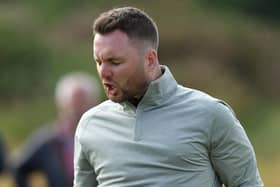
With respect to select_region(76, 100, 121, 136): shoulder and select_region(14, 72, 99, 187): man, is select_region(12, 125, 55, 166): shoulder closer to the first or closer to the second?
select_region(14, 72, 99, 187): man

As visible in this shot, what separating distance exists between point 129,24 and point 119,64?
0.20 metres

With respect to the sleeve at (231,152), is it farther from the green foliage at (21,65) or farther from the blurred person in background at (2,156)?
the green foliage at (21,65)

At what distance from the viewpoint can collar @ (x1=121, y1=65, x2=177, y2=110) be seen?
6156 mm

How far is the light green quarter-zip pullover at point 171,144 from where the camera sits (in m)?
6.08

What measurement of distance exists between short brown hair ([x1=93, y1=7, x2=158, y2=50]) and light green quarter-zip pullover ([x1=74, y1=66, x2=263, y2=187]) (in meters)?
0.22

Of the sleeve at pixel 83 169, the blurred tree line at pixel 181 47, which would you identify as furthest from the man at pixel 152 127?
the blurred tree line at pixel 181 47

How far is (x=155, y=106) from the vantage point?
6.20m

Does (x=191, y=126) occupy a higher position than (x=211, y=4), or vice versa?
(x=191, y=126)

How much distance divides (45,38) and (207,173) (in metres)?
19.4

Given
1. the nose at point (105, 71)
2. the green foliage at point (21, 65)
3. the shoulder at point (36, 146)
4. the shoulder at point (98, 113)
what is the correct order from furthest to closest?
1. the green foliage at point (21, 65)
2. the shoulder at point (36, 146)
3. the shoulder at point (98, 113)
4. the nose at point (105, 71)

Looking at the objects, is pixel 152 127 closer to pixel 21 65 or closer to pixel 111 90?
pixel 111 90

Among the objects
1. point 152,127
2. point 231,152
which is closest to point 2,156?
point 152,127

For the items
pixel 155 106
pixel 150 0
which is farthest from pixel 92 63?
pixel 155 106

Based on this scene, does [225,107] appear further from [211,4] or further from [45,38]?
[211,4]
